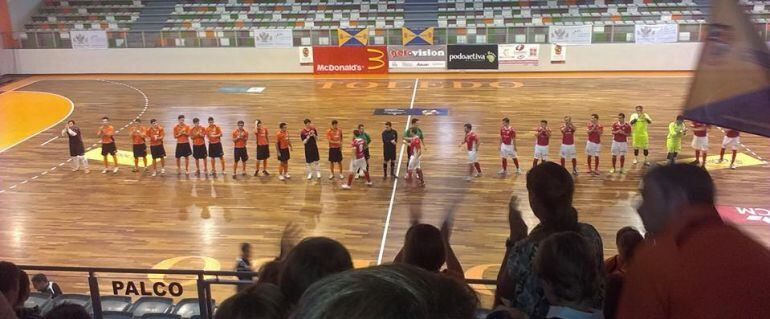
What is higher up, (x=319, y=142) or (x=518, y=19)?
(x=518, y=19)

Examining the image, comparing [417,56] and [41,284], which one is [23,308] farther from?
[417,56]

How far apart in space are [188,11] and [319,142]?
53.8ft

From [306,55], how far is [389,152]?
13.7 metres

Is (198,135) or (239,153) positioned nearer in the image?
(239,153)

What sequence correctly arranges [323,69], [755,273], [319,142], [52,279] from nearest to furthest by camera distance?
[755,273], [52,279], [319,142], [323,69]

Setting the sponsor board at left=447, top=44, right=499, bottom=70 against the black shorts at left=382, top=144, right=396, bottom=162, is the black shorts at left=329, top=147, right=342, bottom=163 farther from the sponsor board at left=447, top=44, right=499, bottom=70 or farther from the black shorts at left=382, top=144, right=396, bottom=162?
the sponsor board at left=447, top=44, right=499, bottom=70

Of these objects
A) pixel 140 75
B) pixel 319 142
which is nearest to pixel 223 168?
pixel 319 142

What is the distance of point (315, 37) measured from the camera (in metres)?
28.0

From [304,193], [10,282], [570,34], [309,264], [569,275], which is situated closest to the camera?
[309,264]

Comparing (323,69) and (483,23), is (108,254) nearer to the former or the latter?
(323,69)

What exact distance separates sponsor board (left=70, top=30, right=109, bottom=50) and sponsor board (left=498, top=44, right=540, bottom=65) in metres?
15.5

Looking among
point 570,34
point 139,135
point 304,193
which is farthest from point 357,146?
point 570,34

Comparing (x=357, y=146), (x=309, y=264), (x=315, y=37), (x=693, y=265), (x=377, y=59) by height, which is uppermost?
(x=693, y=265)

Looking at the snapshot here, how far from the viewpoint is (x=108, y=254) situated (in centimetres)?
1162
